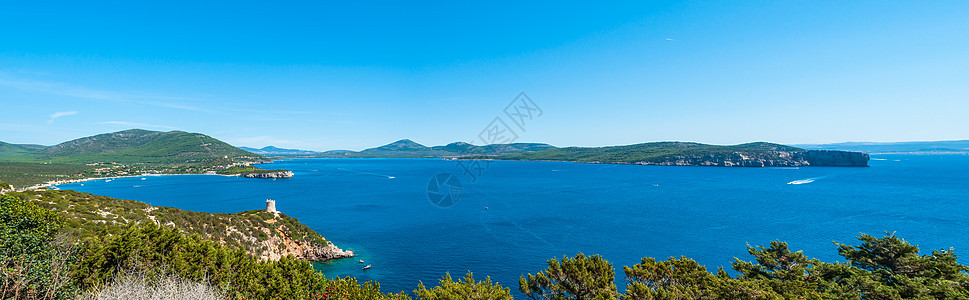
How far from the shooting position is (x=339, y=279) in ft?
66.4

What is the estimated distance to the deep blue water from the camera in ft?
151

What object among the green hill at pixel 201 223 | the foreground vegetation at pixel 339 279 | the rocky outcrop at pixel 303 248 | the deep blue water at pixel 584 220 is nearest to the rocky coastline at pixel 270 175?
the deep blue water at pixel 584 220

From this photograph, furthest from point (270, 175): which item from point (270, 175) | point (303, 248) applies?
point (303, 248)

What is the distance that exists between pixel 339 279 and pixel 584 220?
5540cm

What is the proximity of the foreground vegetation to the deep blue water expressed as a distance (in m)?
16.9

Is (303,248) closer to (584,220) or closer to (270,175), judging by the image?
(584,220)

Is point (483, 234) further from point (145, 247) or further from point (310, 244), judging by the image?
point (145, 247)

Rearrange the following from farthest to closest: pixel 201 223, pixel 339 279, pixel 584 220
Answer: pixel 584 220
pixel 201 223
pixel 339 279

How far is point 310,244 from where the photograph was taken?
46562 millimetres

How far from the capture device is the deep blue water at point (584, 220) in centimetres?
4612

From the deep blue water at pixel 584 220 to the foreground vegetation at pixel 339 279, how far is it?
16.9 m

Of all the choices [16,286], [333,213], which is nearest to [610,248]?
[16,286]

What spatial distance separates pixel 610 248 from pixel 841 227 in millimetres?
42503

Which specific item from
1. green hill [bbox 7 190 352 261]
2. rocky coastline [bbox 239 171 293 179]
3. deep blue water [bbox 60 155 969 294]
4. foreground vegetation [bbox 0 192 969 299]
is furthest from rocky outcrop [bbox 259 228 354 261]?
rocky coastline [bbox 239 171 293 179]
